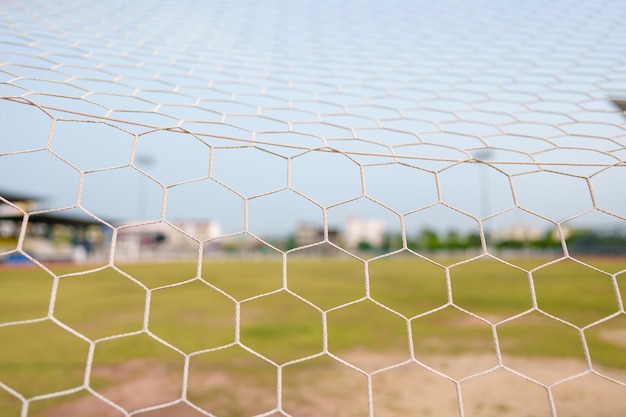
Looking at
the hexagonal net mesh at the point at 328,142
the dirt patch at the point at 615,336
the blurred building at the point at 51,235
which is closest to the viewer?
the hexagonal net mesh at the point at 328,142

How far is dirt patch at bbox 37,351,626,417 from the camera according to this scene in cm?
117

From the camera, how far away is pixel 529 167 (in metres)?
0.98

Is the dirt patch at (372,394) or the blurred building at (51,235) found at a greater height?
the dirt patch at (372,394)

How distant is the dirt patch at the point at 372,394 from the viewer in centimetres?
117

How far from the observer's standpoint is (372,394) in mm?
1308

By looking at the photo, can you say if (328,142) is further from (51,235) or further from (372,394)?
(51,235)

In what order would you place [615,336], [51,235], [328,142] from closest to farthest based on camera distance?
[328,142], [615,336], [51,235]

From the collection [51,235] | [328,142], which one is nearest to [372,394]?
[328,142]

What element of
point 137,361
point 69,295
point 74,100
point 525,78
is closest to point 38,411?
point 137,361

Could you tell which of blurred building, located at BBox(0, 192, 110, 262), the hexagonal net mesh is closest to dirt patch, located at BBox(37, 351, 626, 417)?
the hexagonal net mesh

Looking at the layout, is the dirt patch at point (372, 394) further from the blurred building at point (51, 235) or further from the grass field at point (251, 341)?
the blurred building at point (51, 235)

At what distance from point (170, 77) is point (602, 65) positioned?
1654 mm

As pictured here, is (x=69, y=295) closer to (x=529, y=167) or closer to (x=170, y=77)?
(x=170, y=77)

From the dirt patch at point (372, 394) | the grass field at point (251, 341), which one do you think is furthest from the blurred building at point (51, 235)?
the dirt patch at point (372, 394)
